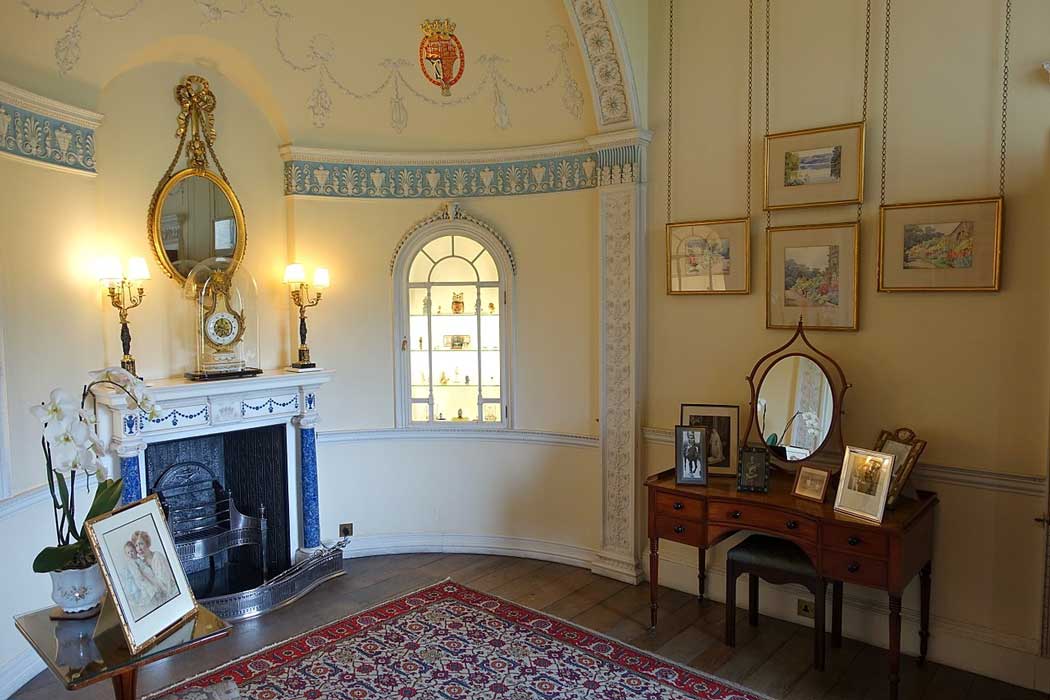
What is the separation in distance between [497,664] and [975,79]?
364cm

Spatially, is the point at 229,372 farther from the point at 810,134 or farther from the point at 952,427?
the point at 952,427

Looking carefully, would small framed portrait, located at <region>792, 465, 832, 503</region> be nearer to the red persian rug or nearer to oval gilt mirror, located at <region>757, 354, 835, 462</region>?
oval gilt mirror, located at <region>757, 354, 835, 462</region>

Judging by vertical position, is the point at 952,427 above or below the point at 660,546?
above

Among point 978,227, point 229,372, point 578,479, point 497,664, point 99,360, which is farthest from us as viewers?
point 578,479

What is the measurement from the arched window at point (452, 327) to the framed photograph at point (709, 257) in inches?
50.6

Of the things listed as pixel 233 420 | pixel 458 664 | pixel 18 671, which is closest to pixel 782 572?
pixel 458 664

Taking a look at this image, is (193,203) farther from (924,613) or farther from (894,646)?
(924,613)

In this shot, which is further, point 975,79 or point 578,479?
point 578,479

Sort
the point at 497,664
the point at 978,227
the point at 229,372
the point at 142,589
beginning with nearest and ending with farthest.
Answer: the point at 142,589 < the point at 978,227 < the point at 497,664 < the point at 229,372

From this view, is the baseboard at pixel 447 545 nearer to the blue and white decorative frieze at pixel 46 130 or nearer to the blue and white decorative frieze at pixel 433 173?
the blue and white decorative frieze at pixel 433 173

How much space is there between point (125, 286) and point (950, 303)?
440cm

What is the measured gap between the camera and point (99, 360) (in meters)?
4.18

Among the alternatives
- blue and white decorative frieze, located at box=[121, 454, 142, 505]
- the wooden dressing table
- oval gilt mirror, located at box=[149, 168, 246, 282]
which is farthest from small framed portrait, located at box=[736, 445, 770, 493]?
oval gilt mirror, located at box=[149, 168, 246, 282]

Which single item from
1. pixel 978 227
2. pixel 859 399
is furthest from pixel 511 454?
pixel 978 227
